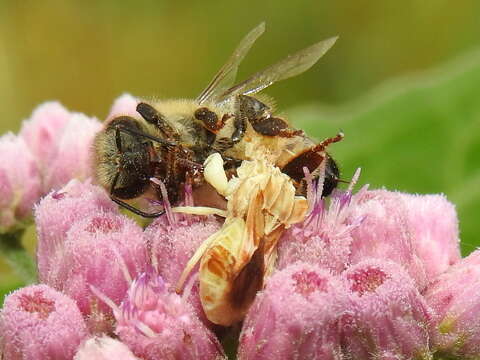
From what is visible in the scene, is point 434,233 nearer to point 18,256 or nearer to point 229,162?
point 229,162

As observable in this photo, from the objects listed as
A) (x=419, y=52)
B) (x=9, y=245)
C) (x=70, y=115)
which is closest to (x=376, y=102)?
(x=419, y=52)

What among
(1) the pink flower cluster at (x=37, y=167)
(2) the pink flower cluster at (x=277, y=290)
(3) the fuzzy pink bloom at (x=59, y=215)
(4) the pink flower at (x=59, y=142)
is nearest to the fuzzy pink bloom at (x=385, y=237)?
(2) the pink flower cluster at (x=277, y=290)

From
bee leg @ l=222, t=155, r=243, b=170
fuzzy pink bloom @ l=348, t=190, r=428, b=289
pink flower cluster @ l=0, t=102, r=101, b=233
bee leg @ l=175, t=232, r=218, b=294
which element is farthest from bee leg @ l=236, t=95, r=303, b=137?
pink flower cluster @ l=0, t=102, r=101, b=233

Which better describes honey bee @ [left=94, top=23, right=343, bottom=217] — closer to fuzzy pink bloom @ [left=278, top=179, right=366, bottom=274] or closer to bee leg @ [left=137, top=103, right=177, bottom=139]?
bee leg @ [left=137, top=103, right=177, bottom=139]

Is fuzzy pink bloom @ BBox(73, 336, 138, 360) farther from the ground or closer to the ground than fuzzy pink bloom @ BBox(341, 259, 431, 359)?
closer to the ground

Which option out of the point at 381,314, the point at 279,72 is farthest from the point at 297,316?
the point at 279,72

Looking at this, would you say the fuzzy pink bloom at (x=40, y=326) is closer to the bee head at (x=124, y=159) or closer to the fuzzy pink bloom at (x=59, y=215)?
the fuzzy pink bloom at (x=59, y=215)

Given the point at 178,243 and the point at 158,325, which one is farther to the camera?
→ the point at 178,243
